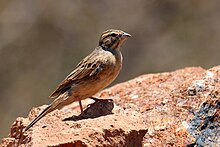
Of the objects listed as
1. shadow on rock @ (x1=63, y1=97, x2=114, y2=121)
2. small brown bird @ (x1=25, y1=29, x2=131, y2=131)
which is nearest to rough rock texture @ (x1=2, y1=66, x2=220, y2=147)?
shadow on rock @ (x1=63, y1=97, x2=114, y2=121)

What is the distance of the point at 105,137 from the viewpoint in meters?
7.28

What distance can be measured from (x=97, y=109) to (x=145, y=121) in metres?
0.77

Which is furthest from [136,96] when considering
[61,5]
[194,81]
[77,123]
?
[61,5]

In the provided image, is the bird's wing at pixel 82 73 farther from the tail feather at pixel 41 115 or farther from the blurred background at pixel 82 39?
the blurred background at pixel 82 39

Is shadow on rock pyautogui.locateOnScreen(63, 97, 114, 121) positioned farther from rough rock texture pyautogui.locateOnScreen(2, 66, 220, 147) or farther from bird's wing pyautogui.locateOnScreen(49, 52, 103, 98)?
bird's wing pyautogui.locateOnScreen(49, 52, 103, 98)

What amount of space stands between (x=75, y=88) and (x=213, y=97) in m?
1.55

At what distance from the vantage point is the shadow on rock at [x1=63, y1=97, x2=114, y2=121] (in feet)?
26.9

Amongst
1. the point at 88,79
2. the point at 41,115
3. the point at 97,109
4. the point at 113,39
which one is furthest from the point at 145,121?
the point at 113,39

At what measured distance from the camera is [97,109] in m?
8.42

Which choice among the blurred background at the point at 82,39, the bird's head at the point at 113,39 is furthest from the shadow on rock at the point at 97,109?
the blurred background at the point at 82,39

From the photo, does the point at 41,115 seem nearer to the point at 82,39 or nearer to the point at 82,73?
the point at 82,73

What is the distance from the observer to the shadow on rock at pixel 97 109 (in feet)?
26.9

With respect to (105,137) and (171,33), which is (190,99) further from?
(171,33)

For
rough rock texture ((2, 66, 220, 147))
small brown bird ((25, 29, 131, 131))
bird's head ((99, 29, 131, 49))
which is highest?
bird's head ((99, 29, 131, 49))
